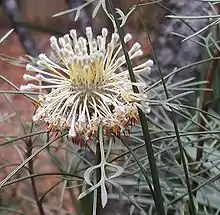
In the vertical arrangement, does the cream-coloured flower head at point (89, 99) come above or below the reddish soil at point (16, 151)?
below

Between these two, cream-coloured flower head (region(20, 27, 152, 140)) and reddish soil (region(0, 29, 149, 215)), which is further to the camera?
reddish soil (region(0, 29, 149, 215))

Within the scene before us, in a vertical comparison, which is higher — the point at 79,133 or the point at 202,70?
the point at 202,70

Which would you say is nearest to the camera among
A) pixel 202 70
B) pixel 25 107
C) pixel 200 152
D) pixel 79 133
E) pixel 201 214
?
pixel 79 133

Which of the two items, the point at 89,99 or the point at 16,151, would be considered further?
the point at 16,151

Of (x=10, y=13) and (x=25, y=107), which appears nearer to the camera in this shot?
(x=10, y=13)

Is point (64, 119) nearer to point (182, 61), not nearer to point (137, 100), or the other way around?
point (137, 100)

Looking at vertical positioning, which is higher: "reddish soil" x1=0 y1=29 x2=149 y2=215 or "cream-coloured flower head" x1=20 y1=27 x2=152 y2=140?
"reddish soil" x1=0 y1=29 x2=149 y2=215

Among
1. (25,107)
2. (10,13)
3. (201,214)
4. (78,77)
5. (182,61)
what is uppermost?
(25,107)

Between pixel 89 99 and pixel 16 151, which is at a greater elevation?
pixel 16 151

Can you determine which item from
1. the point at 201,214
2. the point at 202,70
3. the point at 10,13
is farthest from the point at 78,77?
the point at 202,70

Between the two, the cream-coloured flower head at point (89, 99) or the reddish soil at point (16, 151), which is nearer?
the cream-coloured flower head at point (89, 99)

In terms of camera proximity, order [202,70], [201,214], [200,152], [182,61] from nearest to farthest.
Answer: [200,152] → [201,214] → [182,61] → [202,70]
